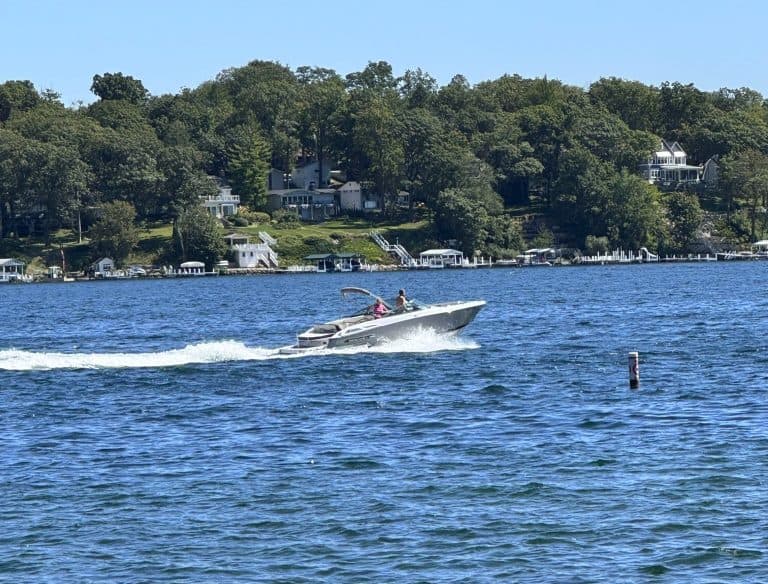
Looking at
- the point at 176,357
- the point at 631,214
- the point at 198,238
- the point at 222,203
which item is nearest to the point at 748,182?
the point at 631,214

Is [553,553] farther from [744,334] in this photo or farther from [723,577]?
[744,334]

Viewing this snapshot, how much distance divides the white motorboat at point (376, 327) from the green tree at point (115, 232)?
113822 mm

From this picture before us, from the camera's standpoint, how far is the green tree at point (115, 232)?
163750 millimetres

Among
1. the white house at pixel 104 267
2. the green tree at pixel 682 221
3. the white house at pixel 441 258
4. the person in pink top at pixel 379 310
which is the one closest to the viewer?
the person in pink top at pixel 379 310

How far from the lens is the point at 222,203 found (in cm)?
17962

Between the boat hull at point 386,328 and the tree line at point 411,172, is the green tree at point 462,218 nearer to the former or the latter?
the tree line at point 411,172

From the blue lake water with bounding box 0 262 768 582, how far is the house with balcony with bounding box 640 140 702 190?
138423mm

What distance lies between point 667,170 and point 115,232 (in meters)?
76.8

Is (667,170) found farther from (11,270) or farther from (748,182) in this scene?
(11,270)

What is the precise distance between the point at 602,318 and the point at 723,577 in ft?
167

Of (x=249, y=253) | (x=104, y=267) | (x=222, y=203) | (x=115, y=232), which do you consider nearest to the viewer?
(x=104, y=267)

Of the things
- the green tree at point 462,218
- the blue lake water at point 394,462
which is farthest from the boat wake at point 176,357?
the green tree at point 462,218

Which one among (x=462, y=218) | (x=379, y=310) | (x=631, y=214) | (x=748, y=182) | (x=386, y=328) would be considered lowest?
(x=386, y=328)

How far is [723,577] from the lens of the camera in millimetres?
21891
